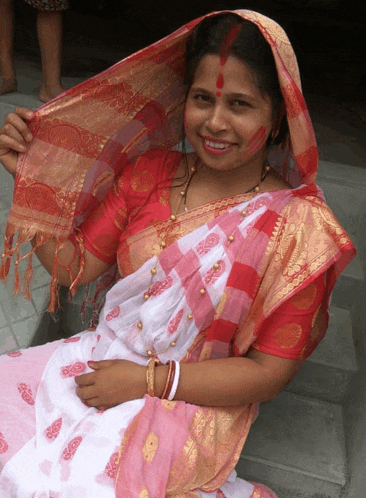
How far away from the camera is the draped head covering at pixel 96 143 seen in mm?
1308

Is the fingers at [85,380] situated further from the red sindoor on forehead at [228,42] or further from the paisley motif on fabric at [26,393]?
the red sindoor on forehead at [228,42]

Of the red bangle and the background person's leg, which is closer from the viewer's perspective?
the red bangle

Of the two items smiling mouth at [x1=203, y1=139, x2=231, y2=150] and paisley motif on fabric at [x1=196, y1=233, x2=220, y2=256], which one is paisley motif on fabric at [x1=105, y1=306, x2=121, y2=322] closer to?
paisley motif on fabric at [x1=196, y1=233, x2=220, y2=256]

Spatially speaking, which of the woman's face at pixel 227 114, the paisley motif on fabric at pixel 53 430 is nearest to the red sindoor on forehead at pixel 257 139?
the woman's face at pixel 227 114

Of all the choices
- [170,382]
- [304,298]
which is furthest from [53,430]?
[304,298]

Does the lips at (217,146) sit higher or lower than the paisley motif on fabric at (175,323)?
higher

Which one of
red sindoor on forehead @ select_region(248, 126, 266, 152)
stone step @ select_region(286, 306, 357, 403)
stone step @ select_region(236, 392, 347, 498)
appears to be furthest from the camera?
stone step @ select_region(286, 306, 357, 403)

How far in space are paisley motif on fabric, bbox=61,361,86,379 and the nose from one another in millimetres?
748

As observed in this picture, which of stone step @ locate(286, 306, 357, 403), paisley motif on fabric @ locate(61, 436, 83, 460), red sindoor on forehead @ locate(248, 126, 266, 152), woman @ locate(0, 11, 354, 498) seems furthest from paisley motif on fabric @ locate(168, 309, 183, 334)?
stone step @ locate(286, 306, 357, 403)

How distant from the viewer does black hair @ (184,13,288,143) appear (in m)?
1.14

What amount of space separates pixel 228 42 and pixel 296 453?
1323mm

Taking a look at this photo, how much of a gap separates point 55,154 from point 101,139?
139mm

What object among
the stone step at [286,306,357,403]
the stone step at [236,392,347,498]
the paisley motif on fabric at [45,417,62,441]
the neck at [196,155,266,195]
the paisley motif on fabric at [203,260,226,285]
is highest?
the neck at [196,155,266,195]

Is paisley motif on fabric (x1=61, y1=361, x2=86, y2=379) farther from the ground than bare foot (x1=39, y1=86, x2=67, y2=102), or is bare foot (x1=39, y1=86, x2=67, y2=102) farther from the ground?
bare foot (x1=39, y1=86, x2=67, y2=102)
